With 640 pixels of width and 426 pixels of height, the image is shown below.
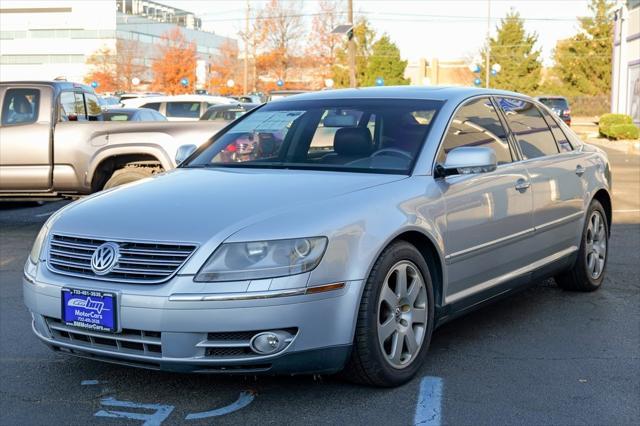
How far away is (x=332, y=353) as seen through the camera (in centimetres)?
430

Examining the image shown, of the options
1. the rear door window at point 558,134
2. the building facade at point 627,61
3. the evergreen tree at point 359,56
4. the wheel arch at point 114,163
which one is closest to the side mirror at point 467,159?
the rear door window at point 558,134

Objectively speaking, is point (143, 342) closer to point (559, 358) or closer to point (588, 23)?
point (559, 358)

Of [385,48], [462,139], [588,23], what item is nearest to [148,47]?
[385,48]

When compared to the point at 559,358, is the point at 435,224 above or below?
above

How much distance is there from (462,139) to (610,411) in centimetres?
193

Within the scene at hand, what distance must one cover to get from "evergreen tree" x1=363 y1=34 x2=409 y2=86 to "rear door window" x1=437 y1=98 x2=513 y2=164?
5174 cm

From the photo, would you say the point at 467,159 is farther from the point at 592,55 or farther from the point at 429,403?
the point at 592,55

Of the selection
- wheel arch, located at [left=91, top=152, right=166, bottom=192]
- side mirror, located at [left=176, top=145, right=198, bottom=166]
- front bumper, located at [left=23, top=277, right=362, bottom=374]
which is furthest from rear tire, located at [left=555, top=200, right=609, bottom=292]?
wheel arch, located at [left=91, top=152, right=166, bottom=192]

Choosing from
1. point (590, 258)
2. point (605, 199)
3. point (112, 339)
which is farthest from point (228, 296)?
point (605, 199)

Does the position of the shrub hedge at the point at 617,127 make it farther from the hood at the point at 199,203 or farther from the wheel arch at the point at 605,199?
the hood at the point at 199,203

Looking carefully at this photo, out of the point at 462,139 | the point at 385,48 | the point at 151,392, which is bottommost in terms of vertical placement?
the point at 151,392

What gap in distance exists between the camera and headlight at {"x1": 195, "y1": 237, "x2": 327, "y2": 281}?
4.10m

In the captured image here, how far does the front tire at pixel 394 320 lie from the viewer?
4422mm

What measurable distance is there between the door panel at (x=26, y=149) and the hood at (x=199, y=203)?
18.2 ft
